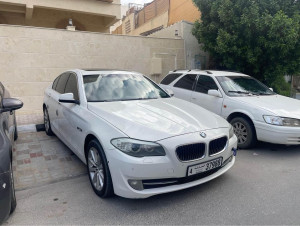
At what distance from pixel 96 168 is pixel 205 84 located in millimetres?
3742

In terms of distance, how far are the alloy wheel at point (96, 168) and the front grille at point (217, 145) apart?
1.33m

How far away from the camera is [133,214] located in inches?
110

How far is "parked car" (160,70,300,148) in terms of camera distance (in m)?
4.43

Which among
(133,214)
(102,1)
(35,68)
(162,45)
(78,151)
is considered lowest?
(133,214)

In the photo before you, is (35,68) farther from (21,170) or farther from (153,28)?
(153,28)

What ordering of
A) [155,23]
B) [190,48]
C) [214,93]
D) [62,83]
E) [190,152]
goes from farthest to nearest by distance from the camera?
[155,23], [190,48], [214,93], [62,83], [190,152]

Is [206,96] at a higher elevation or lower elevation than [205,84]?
lower

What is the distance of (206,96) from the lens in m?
5.84

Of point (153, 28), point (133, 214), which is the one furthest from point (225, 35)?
point (153, 28)

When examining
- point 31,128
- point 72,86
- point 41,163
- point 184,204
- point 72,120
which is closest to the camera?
point 184,204

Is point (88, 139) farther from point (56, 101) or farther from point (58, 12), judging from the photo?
point (58, 12)

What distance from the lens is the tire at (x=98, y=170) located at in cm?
290

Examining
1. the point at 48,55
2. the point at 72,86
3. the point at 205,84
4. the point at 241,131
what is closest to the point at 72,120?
the point at 72,86

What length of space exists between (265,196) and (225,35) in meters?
5.96
